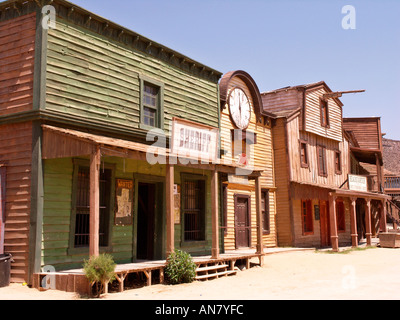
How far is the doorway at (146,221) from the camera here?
516 inches

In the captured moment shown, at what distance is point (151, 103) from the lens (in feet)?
43.7

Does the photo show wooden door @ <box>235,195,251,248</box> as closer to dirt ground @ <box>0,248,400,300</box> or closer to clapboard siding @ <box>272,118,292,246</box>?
clapboard siding @ <box>272,118,292,246</box>

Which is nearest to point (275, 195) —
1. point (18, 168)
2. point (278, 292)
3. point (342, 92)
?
point (342, 92)

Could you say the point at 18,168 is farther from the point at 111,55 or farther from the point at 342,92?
the point at 342,92

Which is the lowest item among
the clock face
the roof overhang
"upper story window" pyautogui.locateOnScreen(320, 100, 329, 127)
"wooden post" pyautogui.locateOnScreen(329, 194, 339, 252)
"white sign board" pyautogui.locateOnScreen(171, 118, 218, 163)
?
"wooden post" pyautogui.locateOnScreen(329, 194, 339, 252)

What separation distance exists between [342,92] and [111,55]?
16.7 meters

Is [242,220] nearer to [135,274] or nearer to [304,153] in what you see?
[304,153]

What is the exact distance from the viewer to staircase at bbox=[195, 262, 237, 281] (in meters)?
11.7

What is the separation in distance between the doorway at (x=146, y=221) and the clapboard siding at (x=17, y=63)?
14.5ft

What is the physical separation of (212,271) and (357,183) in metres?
13.5

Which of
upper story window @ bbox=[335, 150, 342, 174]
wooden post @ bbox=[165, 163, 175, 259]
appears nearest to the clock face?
wooden post @ bbox=[165, 163, 175, 259]

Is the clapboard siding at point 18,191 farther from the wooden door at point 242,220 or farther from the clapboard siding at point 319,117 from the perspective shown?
the clapboard siding at point 319,117

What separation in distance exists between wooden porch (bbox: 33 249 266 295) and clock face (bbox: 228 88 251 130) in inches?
271

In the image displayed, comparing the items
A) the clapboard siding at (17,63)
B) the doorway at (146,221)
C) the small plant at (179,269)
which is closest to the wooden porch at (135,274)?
the small plant at (179,269)
